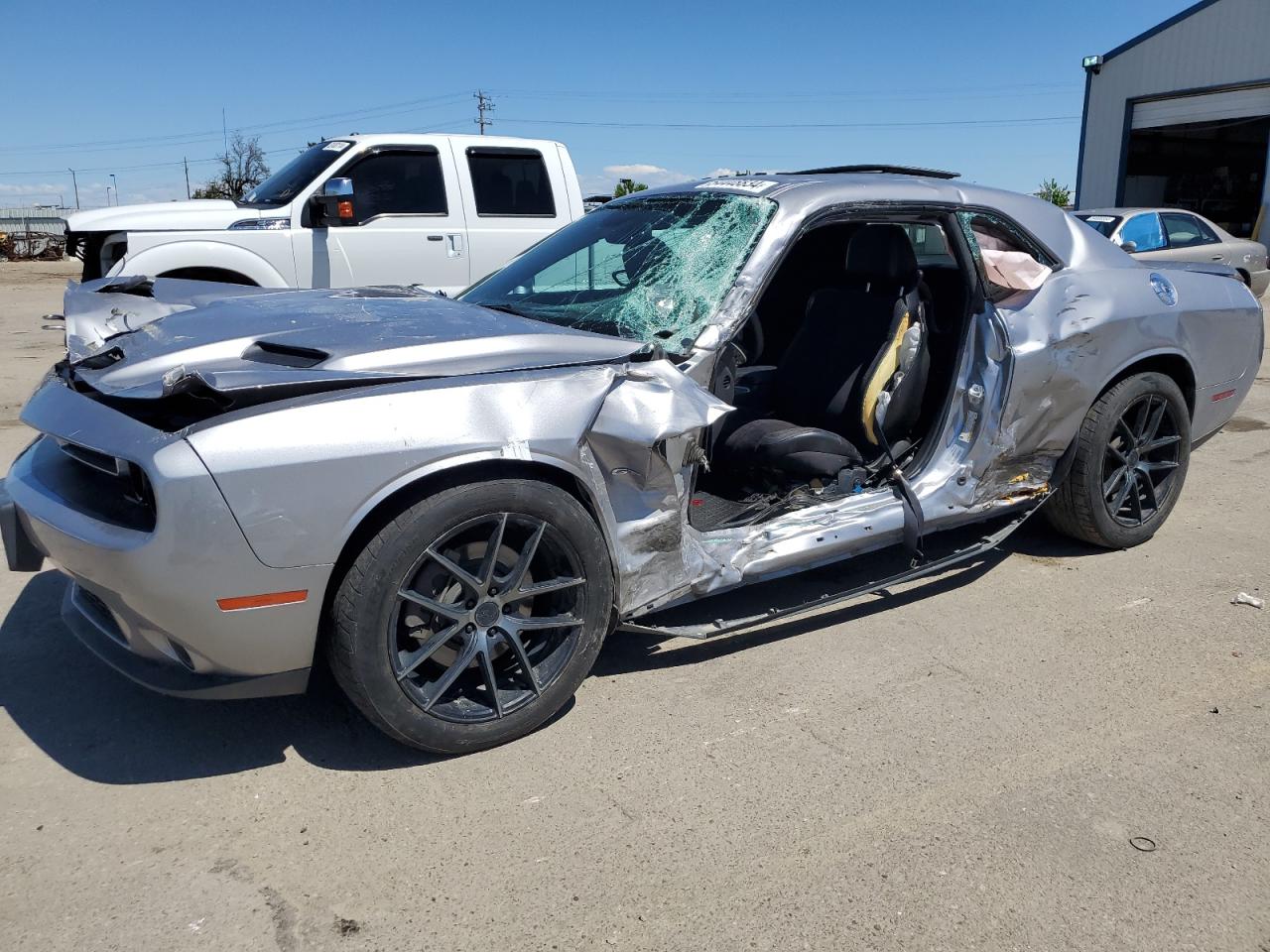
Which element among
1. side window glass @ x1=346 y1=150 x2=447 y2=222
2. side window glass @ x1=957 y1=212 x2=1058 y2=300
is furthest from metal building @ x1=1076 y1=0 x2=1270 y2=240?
side window glass @ x1=957 y1=212 x2=1058 y2=300

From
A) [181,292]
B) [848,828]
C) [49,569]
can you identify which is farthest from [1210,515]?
[49,569]

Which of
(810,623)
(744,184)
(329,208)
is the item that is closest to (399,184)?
(329,208)

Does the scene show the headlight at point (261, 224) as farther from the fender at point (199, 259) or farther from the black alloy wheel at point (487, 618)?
the black alloy wheel at point (487, 618)

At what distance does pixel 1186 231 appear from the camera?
548 inches

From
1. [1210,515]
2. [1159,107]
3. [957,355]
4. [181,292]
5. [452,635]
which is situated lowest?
[1210,515]

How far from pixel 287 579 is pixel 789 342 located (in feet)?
9.11

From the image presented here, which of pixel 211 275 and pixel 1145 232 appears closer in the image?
pixel 211 275

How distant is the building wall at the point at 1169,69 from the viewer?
23.3 m

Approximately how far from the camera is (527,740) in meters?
3.09

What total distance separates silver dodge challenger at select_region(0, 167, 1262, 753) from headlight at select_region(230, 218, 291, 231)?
3.58 m

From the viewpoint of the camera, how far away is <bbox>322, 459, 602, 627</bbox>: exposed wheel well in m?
2.74

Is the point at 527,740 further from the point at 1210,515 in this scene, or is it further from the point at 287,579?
the point at 1210,515

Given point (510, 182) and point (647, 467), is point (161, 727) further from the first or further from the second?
point (510, 182)

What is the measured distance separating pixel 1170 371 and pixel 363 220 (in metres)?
5.96
